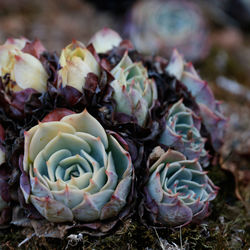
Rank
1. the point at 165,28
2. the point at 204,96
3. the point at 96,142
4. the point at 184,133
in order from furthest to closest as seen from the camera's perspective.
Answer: the point at 165,28 → the point at 204,96 → the point at 184,133 → the point at 96,142

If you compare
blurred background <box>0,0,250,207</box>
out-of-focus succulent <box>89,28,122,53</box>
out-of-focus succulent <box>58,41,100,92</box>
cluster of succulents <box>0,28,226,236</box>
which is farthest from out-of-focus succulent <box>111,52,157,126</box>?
blurred background <box>0,0,250,207</box>

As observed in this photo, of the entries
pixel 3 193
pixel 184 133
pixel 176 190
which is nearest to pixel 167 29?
pixel 184 133

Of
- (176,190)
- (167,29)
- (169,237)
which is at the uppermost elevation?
(176,190)

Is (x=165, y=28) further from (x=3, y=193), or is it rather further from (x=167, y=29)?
(x=3, y=193)

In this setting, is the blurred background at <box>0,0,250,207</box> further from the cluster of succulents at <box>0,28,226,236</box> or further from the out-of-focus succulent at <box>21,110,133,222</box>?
the out-of-focus succulent at <box>21,110,133,222</box>

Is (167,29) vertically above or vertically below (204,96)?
below

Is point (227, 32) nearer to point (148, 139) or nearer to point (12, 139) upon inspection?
point (148, 139)
